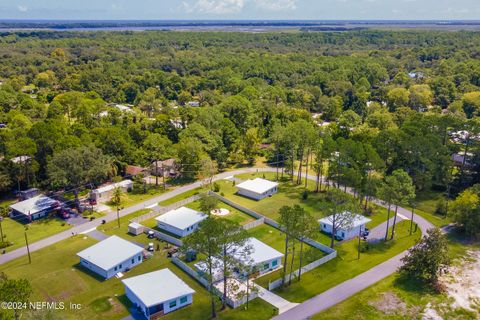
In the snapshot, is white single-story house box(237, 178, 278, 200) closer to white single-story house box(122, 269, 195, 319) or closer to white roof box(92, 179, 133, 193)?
white roof box(92, 179, 133, 193)

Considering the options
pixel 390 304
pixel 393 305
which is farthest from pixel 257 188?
pixel 393 305

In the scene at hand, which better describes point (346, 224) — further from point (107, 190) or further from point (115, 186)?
point (107, 190)

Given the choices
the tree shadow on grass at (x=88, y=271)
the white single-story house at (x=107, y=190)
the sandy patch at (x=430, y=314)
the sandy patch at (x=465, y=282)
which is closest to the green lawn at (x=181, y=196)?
the white single-story house at (x=107, y=190)

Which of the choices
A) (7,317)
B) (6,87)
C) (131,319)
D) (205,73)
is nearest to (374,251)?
(131,319)

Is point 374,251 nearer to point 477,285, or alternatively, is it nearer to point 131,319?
point 477,285

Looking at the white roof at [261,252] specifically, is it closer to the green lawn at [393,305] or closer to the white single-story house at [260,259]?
the white single-story house at [260,259]

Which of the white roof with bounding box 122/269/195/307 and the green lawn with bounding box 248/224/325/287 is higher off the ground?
the white roof with bounding box 122/269/195/307

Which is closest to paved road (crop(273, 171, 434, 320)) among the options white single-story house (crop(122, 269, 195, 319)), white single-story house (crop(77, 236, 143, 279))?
white single-story house (crop(122, 269, 195, 319))
